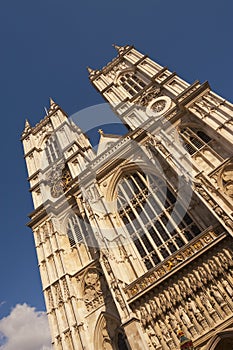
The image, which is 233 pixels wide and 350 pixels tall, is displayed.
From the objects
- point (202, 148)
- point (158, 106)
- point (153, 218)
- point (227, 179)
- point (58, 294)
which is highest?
point (158, 106)

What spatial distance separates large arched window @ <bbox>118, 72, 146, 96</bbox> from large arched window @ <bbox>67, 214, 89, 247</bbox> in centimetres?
1132

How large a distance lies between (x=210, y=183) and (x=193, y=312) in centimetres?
555

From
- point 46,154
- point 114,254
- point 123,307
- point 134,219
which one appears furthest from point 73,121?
point 123,307

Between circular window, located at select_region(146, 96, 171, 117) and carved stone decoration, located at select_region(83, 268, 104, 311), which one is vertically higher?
circular window, located at select_region(146, 96, 171, 117)

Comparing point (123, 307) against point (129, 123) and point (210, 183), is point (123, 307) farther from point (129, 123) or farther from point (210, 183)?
point (129, 123)

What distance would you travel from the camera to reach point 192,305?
12.0 metres

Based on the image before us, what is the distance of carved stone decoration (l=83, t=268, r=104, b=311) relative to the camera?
15960 mm

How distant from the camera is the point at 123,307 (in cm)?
1317

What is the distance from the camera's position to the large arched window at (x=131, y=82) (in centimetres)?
2572

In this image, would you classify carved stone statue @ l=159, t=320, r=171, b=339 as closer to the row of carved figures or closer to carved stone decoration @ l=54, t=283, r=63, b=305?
the row of carved figures

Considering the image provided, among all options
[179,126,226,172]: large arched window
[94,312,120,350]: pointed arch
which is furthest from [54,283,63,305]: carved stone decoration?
[179,126,226,172]: large arched window

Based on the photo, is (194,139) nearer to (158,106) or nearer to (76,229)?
(158,106)

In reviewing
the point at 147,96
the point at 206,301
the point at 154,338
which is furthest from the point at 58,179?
the point at 206,301

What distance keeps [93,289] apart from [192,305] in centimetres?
623
